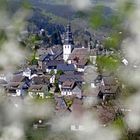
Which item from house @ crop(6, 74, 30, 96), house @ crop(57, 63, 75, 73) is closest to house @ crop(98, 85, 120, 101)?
house @ crop(6, 74, 30, 96)

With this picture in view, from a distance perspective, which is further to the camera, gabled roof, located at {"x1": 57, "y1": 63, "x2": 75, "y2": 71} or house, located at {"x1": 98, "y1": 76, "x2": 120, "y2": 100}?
gabled roof, located at {"x1": 57, "y1": 63, "x2": 75, "y2": 71}

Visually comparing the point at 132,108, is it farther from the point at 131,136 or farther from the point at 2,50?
the point at 2,50

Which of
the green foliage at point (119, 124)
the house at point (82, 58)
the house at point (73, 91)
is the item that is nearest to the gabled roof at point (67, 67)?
the house at point (73, 91)

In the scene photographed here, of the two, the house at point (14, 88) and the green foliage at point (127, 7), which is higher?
the green foliage at point (127, 7)

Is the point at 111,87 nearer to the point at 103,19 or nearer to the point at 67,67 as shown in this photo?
the point at 103,19

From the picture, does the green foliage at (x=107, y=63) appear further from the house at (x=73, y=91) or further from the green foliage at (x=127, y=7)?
the house at (x=73, y=91)

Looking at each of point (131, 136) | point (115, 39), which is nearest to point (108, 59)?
point (115, 39)

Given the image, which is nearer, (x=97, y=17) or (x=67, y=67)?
(x=97, y=17)

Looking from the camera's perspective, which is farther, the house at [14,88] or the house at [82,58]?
the house at [14,88]

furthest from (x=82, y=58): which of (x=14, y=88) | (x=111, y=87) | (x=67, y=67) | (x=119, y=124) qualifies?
(x=67, y=67)

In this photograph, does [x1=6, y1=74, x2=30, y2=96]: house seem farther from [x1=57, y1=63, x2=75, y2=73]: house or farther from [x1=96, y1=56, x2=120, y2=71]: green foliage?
[x1=57, y1=63, x2=75, y2=73]: house

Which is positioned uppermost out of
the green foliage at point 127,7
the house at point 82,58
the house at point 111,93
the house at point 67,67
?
the green foliage at point 127,7
